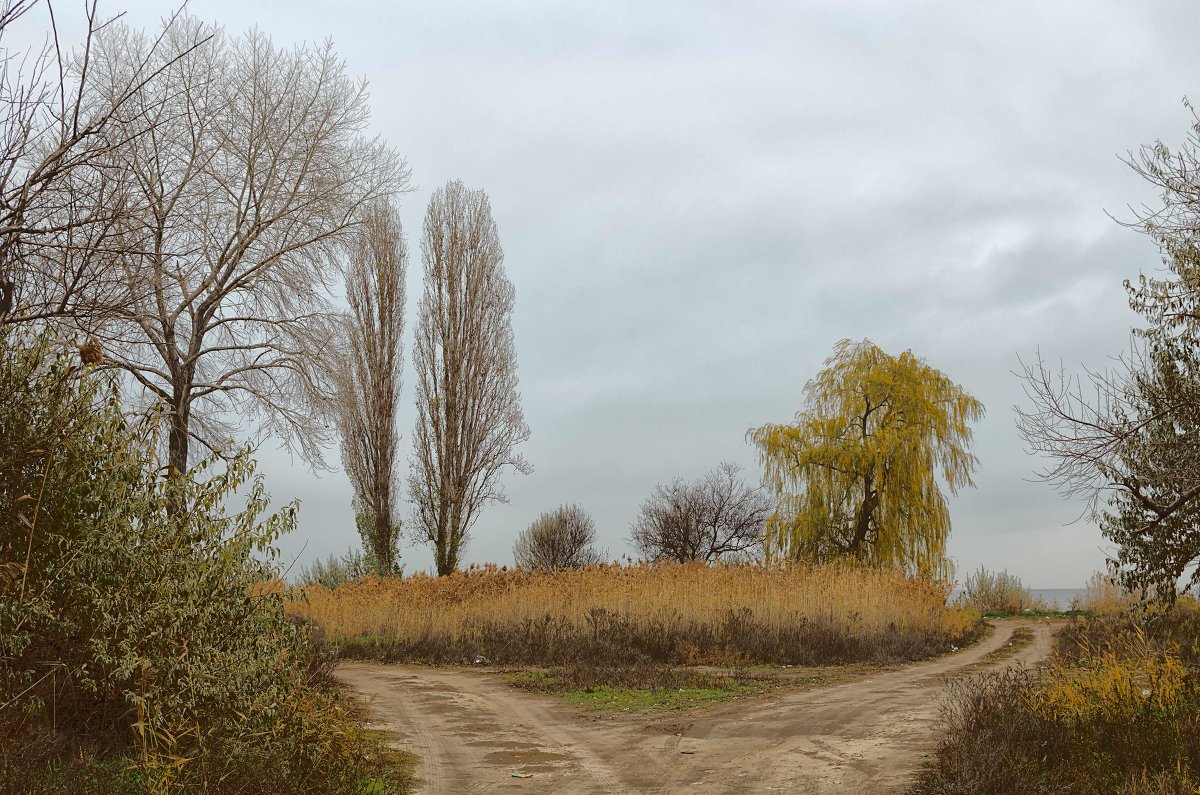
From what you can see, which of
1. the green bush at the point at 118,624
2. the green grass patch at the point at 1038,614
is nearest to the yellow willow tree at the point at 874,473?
the green grass patch at the point at 1038,614

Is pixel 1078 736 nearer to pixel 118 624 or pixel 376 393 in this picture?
pixel 118 624

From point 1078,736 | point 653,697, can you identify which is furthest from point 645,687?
point 1078,736

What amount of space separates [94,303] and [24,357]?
2.41 ft

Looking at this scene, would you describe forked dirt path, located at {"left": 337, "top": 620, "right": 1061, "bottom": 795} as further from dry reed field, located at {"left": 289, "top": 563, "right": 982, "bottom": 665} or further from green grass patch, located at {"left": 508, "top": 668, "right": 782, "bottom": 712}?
dry reed field, located at {"left": 289, "top": 563, "right": 982, "bottom": 665}

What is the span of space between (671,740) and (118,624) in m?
5.35

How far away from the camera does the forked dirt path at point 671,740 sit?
761 centimetres

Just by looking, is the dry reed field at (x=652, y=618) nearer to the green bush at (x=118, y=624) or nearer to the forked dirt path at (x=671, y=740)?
the forked dirt path at (x=671, y=740)

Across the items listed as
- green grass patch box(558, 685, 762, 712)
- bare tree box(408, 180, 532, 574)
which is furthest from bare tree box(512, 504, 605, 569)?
green grass patch box(558, 685, 762, 712)

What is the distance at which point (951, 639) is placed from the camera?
1927 centimetres

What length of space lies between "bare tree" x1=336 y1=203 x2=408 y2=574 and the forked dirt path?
16.4m

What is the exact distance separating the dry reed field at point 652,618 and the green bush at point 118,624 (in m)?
9.15

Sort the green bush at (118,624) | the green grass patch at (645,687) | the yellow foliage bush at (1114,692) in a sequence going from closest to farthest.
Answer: the green bush at (118,624), the yellow foliage bush at (1114,692), the green grass patch at (645,687)

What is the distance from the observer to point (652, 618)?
54.0ft

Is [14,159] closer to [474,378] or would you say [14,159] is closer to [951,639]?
[951,639]
